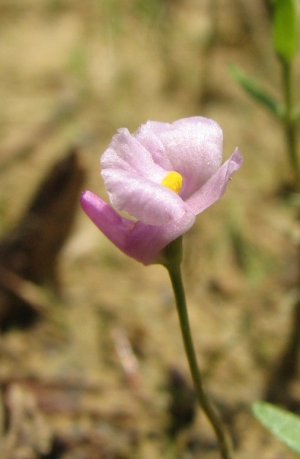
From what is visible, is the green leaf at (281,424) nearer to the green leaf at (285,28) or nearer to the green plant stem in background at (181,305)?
the green plant stem in background at (181,305)

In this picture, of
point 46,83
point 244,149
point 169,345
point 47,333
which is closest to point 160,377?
point 169,345

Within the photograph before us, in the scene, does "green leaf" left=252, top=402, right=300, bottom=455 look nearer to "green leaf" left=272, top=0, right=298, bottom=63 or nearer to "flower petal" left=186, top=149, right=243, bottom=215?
"flower petal" left=186, top=149, right=243, bottom=215

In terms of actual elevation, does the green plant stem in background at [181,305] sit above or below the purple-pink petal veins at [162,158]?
below

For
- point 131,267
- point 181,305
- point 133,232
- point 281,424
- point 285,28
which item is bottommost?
point 131,267

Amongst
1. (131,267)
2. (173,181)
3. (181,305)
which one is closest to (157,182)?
(173,181)

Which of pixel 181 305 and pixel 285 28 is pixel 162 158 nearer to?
pixel 181 305

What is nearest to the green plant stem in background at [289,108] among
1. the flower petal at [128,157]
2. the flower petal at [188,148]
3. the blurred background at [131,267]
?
the blurred background at [131,267]

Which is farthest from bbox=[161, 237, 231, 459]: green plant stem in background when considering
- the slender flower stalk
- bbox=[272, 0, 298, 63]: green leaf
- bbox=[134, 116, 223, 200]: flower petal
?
bbox=[272, 0, 298, 63]: green leaf
